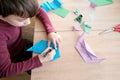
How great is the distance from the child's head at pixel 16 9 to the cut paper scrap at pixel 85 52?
286 millimetres

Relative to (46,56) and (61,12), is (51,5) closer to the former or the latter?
(61,12)

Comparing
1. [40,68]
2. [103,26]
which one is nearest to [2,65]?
[40,68]

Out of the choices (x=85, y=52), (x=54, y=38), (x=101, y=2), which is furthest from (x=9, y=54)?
(x=101, y=2)

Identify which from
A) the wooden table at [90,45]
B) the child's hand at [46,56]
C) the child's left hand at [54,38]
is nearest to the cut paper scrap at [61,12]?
the wooden table at [90,45]

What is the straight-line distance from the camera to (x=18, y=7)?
787mm

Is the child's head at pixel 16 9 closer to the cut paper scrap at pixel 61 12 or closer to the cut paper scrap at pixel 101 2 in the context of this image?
the cut paper scrap at pixel 61 12

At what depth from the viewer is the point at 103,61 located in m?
0.95

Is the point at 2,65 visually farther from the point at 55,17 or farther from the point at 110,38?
the point at 110,38

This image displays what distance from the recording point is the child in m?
0.79

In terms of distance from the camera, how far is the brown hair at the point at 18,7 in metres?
0.78

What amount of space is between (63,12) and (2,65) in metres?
0.43

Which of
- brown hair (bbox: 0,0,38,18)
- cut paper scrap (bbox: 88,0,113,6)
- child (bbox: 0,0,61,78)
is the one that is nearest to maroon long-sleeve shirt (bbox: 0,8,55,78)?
child (bbox: 0,0,61,78)

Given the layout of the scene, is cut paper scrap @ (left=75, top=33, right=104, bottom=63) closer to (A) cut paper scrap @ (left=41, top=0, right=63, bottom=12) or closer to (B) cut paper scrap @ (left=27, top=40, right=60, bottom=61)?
(B) cut paper scrap @ (left=27, top=40, right=60, bottom=61)

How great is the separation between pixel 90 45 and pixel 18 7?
40 cm
